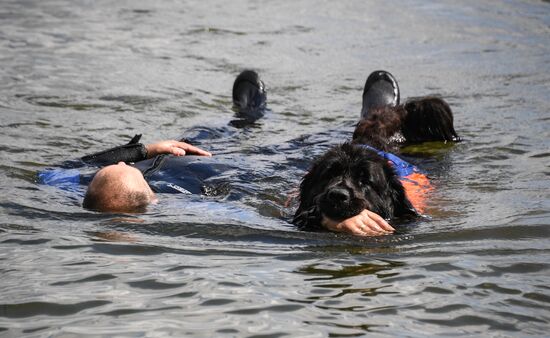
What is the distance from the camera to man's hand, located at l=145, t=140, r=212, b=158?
25.8ft

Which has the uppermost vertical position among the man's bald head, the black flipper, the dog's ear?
the black flipper

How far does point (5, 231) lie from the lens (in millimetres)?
6012

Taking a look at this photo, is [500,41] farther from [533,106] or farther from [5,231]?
[5,231]

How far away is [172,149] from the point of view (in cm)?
786

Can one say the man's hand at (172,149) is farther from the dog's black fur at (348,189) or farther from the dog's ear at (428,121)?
the dog's ear at (428,121)

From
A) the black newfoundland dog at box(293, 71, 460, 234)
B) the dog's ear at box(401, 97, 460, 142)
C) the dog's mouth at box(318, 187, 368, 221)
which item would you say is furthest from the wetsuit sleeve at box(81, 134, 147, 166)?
the dog's ear at box(401, 97, 460, 142)

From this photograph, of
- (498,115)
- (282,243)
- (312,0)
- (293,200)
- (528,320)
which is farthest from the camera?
(312,0)

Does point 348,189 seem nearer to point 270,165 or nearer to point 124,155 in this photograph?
point 270,165

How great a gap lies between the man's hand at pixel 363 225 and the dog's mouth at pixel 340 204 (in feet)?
0.12

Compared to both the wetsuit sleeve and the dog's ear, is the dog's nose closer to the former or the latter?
the wetsuit sleeve

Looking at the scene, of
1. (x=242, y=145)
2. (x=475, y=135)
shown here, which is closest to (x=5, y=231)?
(x=242, y=145)

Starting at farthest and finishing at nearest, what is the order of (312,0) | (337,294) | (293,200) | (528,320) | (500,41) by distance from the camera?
(312,0), (500,41), (293,200), (337,294), (528,320)

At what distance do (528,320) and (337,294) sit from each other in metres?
1.00

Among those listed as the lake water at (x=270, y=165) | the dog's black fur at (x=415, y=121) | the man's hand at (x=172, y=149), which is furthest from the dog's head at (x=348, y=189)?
the dog's black fur at (x=415, y=121)
